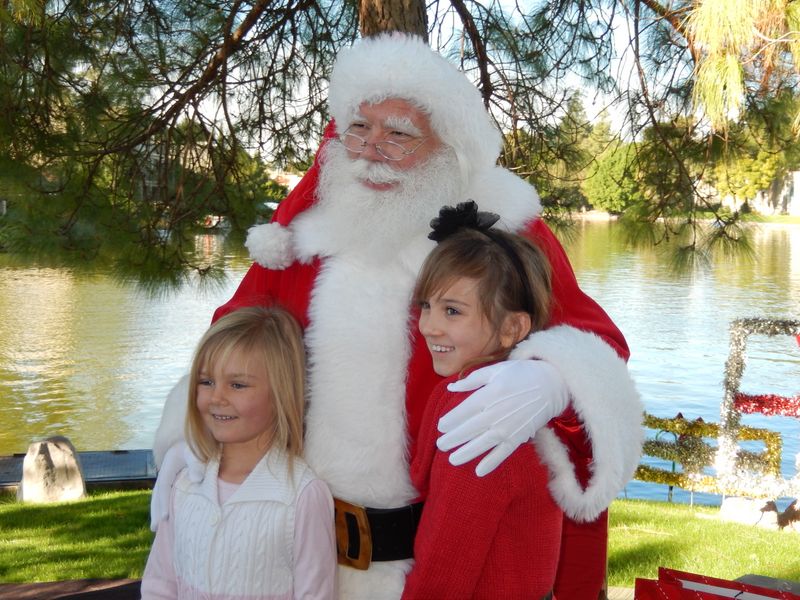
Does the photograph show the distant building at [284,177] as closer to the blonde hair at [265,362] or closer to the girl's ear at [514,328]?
the blonde hair at [265,362]

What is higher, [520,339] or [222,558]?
[520,339]

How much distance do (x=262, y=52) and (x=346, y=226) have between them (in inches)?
118

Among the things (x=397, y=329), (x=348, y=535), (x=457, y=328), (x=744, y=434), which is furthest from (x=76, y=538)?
(x=744, y=434)

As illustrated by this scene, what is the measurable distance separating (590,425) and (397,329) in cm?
46

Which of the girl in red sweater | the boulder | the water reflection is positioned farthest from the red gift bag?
the boulder

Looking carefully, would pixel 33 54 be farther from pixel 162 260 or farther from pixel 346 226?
pixel 346 226

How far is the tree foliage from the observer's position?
12.7ft

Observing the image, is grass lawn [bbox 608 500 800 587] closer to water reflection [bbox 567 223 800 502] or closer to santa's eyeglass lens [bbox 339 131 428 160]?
water reflection [bbox 567 223 800 502]

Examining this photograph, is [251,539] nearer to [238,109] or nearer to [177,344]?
[238,109]

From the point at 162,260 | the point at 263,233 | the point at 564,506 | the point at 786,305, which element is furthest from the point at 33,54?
the point at 786,305

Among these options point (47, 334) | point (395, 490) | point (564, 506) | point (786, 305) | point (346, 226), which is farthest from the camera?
point (786, 305)

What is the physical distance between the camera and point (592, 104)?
4.59 m

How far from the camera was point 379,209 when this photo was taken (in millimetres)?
1837

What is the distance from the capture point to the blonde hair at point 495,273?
152 centimetres
